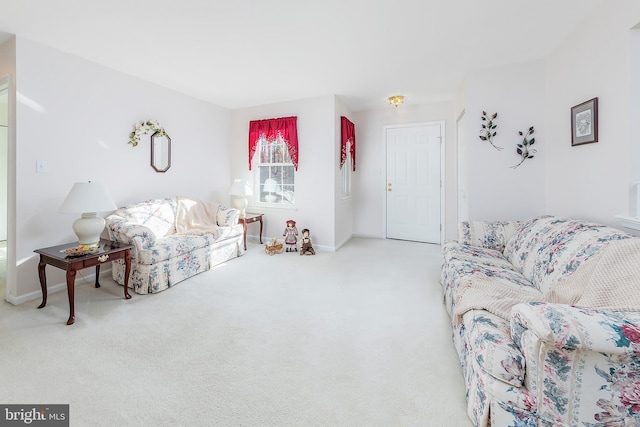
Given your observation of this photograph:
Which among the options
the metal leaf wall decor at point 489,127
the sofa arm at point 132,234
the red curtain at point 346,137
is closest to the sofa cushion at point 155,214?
the sofa arm at point 132,234

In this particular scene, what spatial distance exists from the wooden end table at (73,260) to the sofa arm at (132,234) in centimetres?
7

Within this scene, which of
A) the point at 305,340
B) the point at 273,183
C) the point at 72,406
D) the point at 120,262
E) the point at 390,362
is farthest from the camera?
Answer: the point at 273,183

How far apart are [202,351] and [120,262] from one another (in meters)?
1.80

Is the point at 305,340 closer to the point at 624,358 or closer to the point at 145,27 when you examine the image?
the point at 624,358

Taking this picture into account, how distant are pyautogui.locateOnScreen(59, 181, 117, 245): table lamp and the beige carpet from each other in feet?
2.12

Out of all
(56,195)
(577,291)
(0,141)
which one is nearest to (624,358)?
(577,291)

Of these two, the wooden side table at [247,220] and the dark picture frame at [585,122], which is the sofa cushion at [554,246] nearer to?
the dark picture frame at [585,122]

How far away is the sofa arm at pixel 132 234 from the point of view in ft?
9.34

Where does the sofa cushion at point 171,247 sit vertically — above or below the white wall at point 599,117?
below

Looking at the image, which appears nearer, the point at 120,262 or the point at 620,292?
the point at 620,292

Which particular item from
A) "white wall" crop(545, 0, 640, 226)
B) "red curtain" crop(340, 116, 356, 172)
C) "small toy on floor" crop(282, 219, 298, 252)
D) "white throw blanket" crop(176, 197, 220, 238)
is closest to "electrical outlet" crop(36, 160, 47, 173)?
"white throw blanket" crop(176, 197, 220, 238)

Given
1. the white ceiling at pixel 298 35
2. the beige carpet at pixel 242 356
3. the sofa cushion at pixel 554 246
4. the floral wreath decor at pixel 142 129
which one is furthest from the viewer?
the floral wreath decor at pixel 142 129

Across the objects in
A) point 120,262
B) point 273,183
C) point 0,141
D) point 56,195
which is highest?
point 0,141

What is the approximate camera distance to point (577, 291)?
5.00 feet
